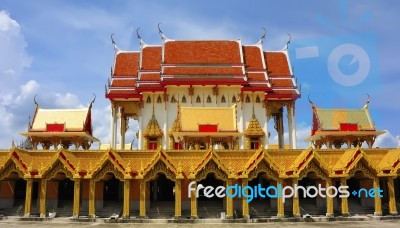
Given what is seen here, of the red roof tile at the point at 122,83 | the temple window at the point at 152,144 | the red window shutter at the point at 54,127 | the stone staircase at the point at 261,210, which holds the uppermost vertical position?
the red roof tile at the point at 122,83

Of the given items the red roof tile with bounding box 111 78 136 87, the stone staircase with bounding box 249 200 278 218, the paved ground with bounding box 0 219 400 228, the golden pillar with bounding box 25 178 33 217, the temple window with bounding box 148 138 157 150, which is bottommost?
the paved ground with bounding box 0 219 400 228

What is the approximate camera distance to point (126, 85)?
156 feet

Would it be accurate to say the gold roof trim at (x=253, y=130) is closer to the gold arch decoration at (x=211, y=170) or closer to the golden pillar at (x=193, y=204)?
the gold arch decoration at (x=211, y=170)

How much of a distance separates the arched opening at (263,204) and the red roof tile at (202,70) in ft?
53.8

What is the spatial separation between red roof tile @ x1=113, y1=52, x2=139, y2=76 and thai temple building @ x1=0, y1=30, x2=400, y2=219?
462cm

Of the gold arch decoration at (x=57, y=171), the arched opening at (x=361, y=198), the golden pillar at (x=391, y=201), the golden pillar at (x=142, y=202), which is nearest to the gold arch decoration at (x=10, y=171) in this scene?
the gold arch decoration at (x=57, y=171)

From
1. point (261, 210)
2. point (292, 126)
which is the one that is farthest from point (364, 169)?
point (292, 126)

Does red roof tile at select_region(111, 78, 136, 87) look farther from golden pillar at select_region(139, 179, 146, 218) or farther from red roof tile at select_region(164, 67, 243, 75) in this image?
golden pillar at select_region(139, 179, 146, 218)

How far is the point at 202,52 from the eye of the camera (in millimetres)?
48438

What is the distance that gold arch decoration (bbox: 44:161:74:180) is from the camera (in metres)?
28.9

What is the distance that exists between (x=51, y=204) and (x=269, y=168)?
17.0 m

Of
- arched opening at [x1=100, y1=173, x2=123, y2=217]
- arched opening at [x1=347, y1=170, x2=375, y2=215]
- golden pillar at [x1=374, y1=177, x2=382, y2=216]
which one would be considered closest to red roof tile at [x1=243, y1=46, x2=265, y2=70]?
arched opening at [x1=347, y1=170, x2=375, y2=215]

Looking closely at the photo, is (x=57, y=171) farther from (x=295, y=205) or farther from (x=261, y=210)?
(x=295, y=205)

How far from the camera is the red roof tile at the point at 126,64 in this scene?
48.6m
